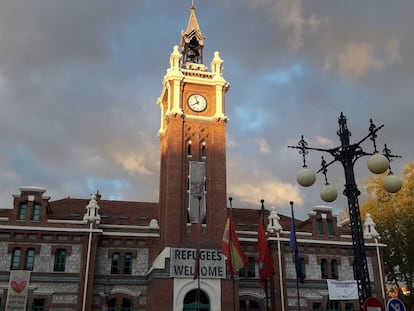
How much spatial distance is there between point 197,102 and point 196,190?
8.25 metres

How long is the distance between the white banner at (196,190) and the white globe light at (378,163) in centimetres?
2422

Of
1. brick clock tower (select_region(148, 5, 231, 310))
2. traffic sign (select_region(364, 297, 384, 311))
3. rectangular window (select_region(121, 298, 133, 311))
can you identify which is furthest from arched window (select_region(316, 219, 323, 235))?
traffic sign (select_region(364, 297, 384, 311))

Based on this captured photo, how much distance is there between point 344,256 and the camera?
41.3 metres

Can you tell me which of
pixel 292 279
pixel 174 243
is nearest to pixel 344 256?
pixel 292 279

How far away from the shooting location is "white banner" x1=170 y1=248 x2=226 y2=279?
1406 inches

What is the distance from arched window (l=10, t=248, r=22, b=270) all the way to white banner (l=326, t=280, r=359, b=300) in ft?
81.6

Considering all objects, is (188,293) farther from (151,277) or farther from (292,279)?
(292,279)

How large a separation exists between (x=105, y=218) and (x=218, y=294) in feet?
38.7

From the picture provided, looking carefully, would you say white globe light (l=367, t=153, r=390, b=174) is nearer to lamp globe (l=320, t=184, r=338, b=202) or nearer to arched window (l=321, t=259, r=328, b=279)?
lamp globe (l=320, t=184, r=338, b=202)

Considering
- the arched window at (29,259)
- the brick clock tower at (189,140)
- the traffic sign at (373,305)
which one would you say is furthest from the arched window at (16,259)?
the traffic sign at (373,305)

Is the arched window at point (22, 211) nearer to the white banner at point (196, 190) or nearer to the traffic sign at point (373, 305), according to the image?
the white banner at point (196, 190)

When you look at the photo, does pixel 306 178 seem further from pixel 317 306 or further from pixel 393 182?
pixel 317 306

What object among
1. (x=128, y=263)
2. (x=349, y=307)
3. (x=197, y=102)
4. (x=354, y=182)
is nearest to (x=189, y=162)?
(x=197, y=102)

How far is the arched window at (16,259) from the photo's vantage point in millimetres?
34969
